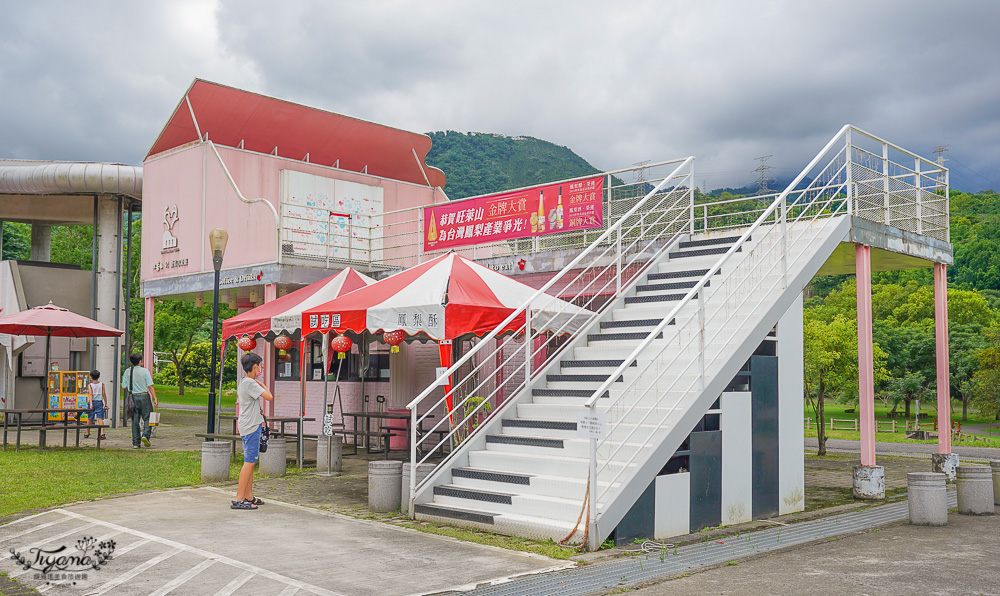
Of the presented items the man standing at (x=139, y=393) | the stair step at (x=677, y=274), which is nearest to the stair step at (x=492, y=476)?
the stair step at (x=677, y=274)

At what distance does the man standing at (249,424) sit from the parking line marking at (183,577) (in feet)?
8.69

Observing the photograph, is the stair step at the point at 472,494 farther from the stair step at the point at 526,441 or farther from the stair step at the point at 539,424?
the stair step at the point at 539,424

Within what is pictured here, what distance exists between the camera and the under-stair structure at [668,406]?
808cm

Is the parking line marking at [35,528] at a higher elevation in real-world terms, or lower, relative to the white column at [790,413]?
lower

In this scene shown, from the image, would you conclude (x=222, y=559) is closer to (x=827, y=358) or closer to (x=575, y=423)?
(x=575, y=423)

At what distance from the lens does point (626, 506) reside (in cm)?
776

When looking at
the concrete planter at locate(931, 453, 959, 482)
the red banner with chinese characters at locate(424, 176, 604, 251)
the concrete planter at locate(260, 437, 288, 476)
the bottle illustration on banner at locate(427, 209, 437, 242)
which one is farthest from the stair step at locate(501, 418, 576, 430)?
the bottle illustration on banner at locate(427, 209, 437, 242)

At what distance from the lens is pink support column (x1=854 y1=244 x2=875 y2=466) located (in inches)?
456

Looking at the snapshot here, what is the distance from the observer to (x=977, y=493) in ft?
33.6

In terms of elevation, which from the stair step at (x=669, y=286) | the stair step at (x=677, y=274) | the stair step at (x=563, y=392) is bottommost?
the stair step at (x=563, y=392)

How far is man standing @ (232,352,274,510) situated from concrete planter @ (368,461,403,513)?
1.35 m

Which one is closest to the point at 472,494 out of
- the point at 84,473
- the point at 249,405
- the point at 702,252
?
the point at 249,405

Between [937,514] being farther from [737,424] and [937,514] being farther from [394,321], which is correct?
[394,321]

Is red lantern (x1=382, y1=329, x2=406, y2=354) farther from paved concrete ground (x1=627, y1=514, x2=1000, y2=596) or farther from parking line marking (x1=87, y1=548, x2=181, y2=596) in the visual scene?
paved concrete ground (x1=627, y1=514, x2=1000, y2=596)
